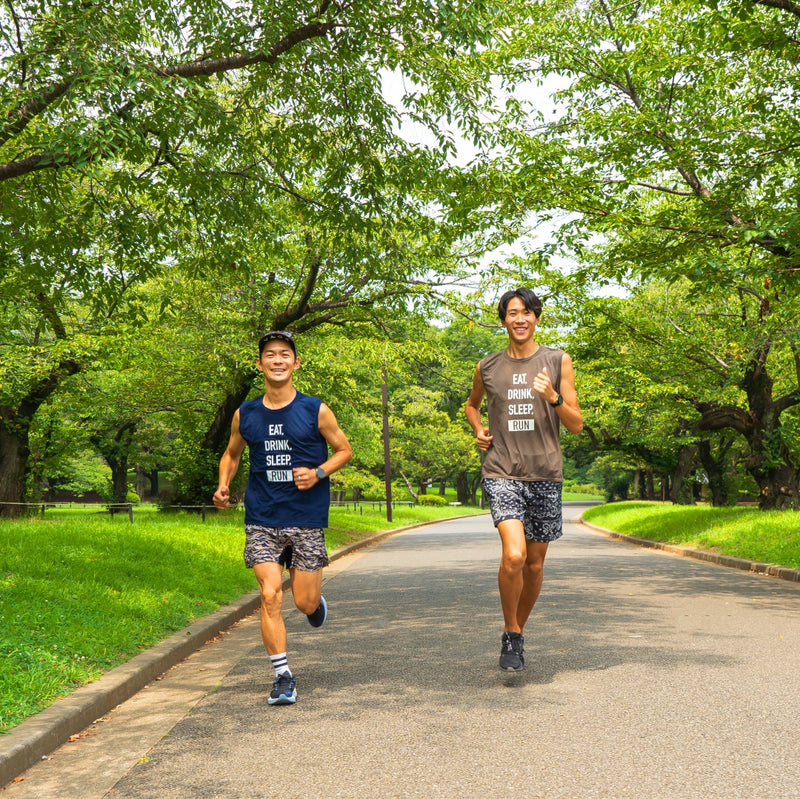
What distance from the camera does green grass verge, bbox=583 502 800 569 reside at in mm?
13664

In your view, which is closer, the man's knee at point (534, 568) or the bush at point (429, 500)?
the man's knee at point (534, 568)

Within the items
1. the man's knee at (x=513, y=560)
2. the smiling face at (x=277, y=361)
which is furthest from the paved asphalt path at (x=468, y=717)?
the smiling face at (x=277, y=361)

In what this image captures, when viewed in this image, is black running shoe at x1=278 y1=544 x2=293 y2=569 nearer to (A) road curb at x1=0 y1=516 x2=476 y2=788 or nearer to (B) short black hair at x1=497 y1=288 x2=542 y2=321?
(A) road curb at x1=0 y1=516 x2=476 y2=788

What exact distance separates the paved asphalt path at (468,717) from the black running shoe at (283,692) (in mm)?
54

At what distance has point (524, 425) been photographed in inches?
201

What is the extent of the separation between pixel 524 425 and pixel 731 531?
13.3 meters

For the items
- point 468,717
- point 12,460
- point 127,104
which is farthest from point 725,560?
point 12,460

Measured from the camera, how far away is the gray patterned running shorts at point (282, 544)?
479cm

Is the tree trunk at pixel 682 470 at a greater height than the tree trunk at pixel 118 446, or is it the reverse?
the tree trunk at pixel 118 446

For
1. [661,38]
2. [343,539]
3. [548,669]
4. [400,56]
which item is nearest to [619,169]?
[661,38]

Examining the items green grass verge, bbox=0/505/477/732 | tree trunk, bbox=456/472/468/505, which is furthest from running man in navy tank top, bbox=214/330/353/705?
tree trunk, bbox=456/472/468/505

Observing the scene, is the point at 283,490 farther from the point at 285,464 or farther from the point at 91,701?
the point at 91,701

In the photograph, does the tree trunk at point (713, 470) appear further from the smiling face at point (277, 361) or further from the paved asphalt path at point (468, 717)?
the smiling face at point (277, 361)

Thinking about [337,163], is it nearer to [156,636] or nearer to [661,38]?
[156,636]
